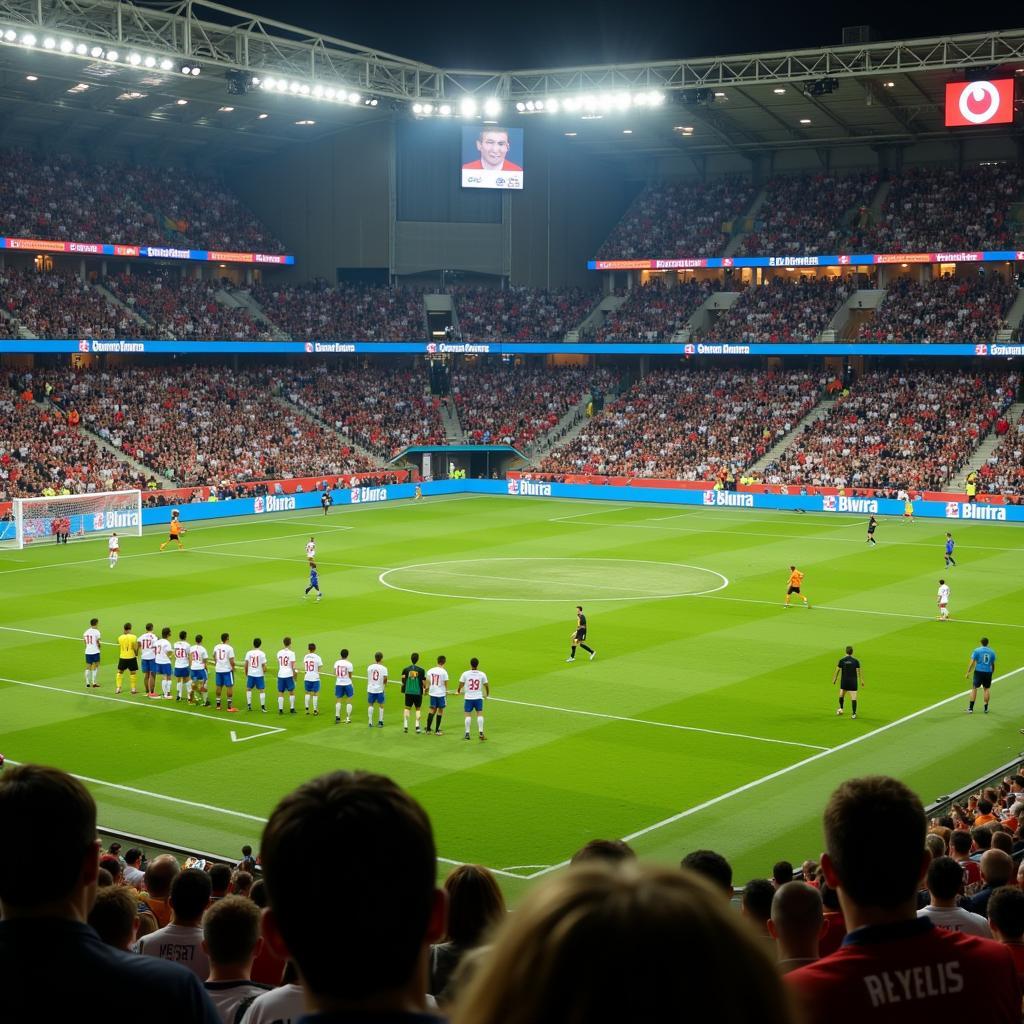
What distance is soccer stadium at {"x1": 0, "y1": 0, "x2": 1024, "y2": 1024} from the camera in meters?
3.53

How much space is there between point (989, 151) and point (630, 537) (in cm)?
3901

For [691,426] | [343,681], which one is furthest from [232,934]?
[691,426]

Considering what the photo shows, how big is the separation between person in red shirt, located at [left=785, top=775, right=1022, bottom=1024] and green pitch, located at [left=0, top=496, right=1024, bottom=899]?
51.6ft

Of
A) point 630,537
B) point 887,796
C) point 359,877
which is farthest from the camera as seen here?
point 630,537

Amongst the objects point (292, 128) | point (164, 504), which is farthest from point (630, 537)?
point (292, 128)

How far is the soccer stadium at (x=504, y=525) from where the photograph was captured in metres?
3.53

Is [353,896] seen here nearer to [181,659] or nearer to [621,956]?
[621,956]

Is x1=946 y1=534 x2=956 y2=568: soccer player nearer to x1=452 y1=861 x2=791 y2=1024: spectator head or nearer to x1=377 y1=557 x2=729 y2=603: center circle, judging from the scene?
x1=377 y1=557 x2=729 y2=603: center circle

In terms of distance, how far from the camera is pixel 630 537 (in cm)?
5738

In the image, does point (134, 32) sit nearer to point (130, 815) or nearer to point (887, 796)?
point (130, 815)

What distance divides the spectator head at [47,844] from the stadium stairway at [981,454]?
65352 mm

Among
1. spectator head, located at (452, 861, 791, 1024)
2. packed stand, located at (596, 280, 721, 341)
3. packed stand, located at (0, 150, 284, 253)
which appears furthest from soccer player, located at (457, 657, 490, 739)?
packed stand, located at (596, 280, 721, 341)

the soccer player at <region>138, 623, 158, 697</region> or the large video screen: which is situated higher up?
the large video screen

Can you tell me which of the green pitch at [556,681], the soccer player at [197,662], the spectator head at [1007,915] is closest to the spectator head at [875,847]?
the spectator head at [1007,915]
